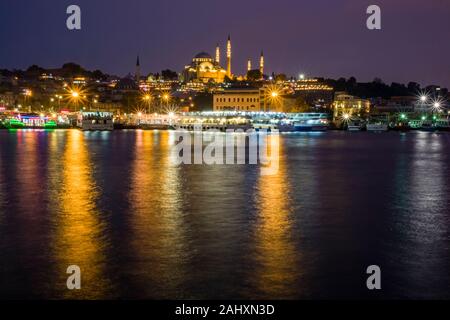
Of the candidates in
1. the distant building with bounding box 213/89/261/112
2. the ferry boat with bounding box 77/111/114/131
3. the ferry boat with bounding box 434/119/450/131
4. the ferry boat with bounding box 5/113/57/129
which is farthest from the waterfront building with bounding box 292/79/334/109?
the ferry boat with bounding box 5/113/57/129

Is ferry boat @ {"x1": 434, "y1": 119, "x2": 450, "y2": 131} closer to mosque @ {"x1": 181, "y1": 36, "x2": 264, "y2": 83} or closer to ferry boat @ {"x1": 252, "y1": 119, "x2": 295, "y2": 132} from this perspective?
ferry boat @ {"x1": 252, "y1": 119, "x2": 295, "y2": 132}

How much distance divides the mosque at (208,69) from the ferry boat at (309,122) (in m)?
42.3

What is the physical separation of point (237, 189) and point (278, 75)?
379ft

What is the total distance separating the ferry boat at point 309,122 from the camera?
7075 centimetres

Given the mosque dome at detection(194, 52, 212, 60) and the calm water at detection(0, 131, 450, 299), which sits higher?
the mosque dome at detection(194, 52, 212, 60)

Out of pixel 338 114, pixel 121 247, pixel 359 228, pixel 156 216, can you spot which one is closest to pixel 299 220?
pixel 359 228

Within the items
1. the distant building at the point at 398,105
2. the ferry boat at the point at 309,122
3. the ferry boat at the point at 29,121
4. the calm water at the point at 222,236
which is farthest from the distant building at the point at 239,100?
the calm water at the point at 222,236

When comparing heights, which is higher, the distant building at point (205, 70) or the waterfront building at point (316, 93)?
the distant building at point (205, 70)

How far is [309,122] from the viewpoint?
72.7 meters

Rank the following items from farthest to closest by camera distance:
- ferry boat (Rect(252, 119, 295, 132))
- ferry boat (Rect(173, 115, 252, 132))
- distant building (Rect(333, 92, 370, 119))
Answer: distant building (Rect(333, 92, 370, 119)), ferry boat (Rect(173, 115, 252, 132)), ferry boat (Rect(252, 119, 295, 132))

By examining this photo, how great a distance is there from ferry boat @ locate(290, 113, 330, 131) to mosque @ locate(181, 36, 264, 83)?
42327mm

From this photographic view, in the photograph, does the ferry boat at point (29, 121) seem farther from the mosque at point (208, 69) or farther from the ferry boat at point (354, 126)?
the mosque at point (208, 69)

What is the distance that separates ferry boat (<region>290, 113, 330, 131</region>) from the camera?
70.8 m

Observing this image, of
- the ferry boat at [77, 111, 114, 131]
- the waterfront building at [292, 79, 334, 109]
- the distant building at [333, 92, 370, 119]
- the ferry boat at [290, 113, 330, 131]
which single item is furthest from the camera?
the waterfront building at [292, 79, 334, 109]
